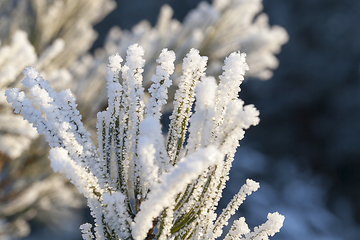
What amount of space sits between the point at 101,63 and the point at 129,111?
82 cm

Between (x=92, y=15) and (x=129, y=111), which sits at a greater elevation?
(x=92, y=15)

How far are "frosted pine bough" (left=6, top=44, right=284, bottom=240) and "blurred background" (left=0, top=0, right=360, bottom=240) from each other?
182cm

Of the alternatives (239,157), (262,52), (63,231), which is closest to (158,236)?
(262,52)

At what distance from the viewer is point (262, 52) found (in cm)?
82

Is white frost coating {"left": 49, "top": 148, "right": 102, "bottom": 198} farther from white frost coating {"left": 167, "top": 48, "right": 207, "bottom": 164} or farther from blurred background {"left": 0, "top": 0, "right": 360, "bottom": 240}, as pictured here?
blurred background {"left": 0, "top": 0, "right": 360, "bottom": 240}

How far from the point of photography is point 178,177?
17 centimetres

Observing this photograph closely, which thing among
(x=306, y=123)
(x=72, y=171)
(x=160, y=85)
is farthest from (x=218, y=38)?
(x=306, y=123)

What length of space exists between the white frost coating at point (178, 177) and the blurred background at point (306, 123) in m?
1.90

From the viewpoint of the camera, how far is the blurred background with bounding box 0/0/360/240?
2.00 metres

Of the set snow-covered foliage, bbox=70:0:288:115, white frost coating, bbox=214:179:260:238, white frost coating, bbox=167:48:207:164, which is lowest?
white frost coating, bbox=214:179:260:238

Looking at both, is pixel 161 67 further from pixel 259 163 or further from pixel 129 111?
pixel 259 163

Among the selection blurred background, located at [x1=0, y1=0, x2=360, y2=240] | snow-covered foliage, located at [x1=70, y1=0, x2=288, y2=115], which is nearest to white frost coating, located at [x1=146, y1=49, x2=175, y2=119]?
snow-covered foliage, located at [x1=70, y1=0, x2=288, y2=115]

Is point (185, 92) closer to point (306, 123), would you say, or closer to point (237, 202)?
point (237, 202)

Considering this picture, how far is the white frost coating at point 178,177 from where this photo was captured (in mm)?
166
